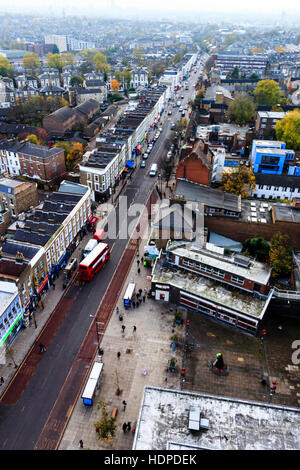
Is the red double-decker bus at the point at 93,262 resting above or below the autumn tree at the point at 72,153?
below

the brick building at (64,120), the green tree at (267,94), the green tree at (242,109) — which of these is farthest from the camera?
the green tree at (267,94)

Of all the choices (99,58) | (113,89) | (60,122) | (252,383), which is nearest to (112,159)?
(60,122)

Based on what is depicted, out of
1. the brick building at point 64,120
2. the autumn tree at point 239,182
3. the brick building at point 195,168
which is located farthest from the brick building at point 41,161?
the autumn tree at point 239,182

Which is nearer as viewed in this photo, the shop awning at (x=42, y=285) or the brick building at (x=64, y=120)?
the shop awning at (x=42, y=285)

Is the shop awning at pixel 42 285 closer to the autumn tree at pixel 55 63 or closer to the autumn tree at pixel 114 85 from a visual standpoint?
the autumn tree at pixel 114 85

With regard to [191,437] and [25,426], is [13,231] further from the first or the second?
[191,437]
